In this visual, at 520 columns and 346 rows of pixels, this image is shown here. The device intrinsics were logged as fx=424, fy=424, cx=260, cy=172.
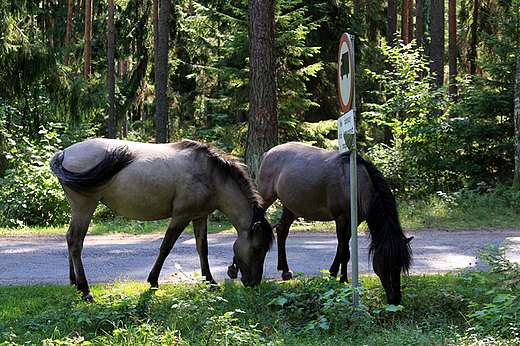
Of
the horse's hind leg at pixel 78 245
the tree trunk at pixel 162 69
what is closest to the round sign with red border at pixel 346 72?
the horse's hind leg at pixel 78 245

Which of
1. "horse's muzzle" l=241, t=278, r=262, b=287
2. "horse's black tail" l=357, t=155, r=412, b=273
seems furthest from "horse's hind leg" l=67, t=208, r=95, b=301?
"horse's black tail" l=357, t=155, r=412, b=273

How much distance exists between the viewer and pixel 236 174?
235 inches

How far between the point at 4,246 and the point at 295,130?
27.5ft

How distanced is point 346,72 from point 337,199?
6.85 ft

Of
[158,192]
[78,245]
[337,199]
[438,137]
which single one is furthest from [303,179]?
[438,137]

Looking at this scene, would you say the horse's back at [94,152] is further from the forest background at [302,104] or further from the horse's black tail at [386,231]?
the forest background at [302,104]

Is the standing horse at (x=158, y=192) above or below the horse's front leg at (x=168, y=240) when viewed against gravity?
above

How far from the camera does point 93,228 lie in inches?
456

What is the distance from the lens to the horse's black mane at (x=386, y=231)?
4762 mm

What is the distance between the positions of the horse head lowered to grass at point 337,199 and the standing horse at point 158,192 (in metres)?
0.94

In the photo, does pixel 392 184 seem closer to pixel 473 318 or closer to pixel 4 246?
pixel 473 318

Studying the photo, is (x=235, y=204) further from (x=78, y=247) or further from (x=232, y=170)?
(x=78, y=247)

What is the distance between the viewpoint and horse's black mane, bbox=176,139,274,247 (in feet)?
18.7

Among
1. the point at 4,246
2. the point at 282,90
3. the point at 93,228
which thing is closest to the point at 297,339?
the point at 4,246
